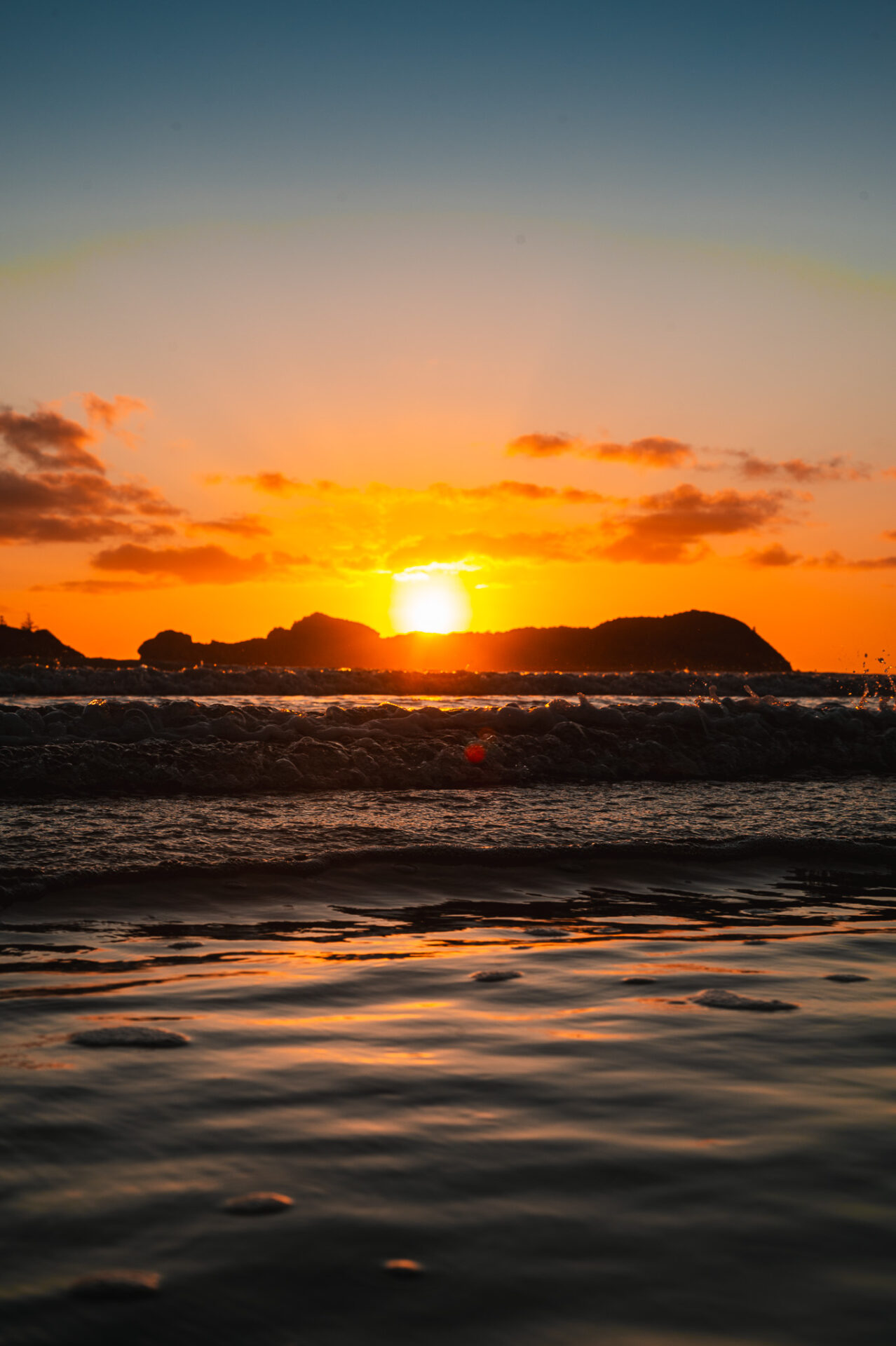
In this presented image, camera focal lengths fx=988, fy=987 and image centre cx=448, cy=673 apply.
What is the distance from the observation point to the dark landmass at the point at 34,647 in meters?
31.9

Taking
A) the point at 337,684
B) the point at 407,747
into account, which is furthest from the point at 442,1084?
the point at 337,684

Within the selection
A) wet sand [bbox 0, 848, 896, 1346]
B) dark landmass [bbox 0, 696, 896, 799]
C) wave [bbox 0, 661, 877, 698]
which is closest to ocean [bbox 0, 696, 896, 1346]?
wet sand [bbox 0, 848, 896, 1346]

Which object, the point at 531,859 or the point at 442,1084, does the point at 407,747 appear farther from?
the point at 442,1084

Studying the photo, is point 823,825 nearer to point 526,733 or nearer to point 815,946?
point 815,946

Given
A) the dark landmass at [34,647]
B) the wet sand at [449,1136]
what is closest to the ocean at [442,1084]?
the wet sand at [449,1136]

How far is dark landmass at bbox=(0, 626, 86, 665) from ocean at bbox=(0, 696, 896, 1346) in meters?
27.0

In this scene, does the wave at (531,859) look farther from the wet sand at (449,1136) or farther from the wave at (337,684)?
the wave at (337,684)

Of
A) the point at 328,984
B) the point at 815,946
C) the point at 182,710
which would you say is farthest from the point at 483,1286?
the point at 182,710

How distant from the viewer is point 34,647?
3372 centimetres

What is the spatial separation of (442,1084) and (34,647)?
34.1 metres

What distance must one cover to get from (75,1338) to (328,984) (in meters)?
2.10

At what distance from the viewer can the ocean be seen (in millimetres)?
1805

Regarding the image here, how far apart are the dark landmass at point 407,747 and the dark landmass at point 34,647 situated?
21.5m

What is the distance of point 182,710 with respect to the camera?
35.5 ft
